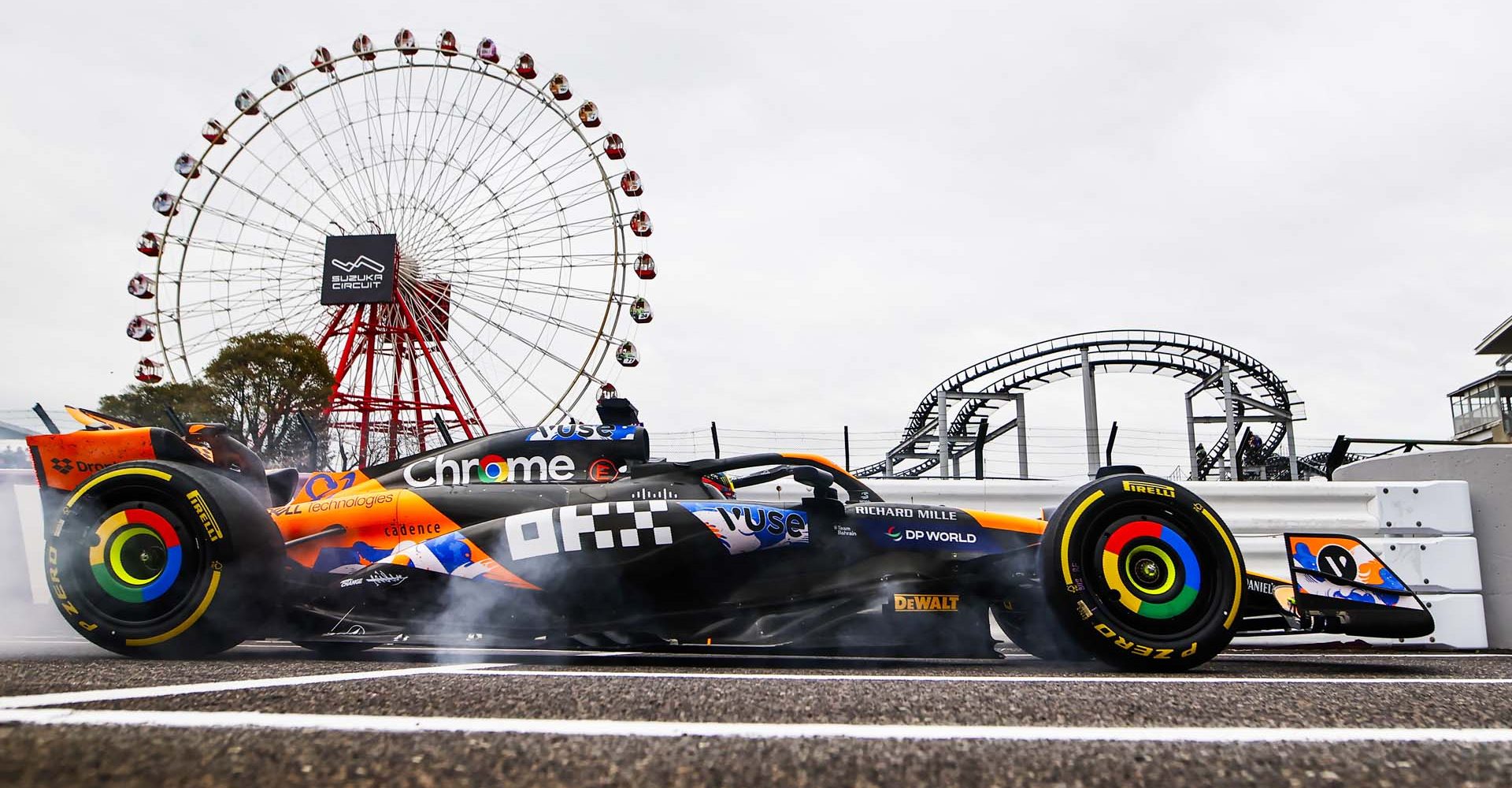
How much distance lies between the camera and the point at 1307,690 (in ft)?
8.54

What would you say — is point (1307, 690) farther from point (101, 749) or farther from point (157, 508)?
point (157, 508)

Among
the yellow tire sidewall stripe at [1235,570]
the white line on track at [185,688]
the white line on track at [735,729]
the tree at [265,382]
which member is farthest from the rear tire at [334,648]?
the tree at [265,382]

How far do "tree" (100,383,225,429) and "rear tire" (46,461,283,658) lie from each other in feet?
81.9

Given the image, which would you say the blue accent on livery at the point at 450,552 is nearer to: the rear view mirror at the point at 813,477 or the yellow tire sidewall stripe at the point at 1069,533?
the rear view mirror at the point at 813,477

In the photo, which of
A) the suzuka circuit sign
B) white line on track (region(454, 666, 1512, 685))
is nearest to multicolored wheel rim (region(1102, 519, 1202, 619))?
white line on track (region(454, 666, 1512, 685))

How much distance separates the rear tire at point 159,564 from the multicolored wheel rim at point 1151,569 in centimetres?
313

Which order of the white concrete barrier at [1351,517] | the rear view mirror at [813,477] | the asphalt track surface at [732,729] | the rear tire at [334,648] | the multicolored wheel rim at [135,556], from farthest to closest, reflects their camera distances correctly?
the white concrete barrier at [1351,517]
the rear view mirror at [813,477]
the rear tire at [334,648]
the multicolored wheel rim at [135,556]
the asphalt track surface at [732,729]

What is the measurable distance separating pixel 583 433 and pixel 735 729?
3.14 m

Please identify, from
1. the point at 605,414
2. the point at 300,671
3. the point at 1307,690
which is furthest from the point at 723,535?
the point at 1307,690

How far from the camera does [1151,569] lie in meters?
3.54

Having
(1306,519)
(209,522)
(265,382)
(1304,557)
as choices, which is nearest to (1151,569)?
(1304,557)

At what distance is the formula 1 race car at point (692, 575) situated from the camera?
140 inches

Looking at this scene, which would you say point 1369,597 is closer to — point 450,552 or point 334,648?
point 450,552

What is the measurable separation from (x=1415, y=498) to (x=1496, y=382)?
3845 centimetres
